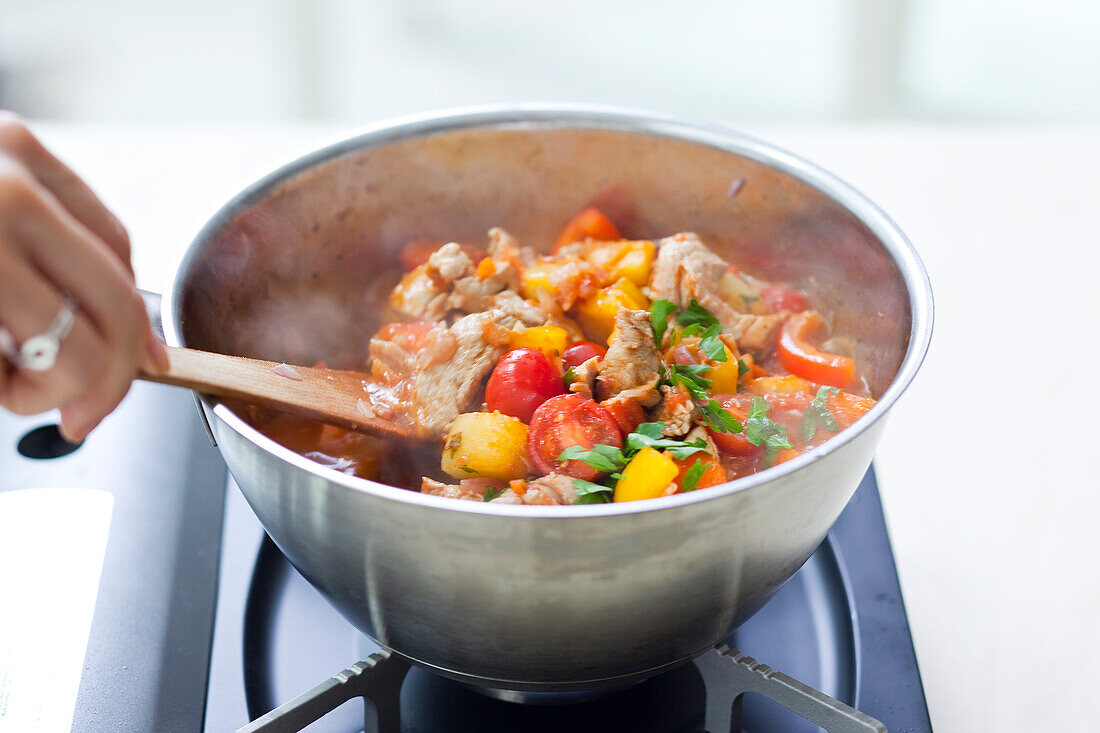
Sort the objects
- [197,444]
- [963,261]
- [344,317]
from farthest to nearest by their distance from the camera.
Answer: [963,261] → [344,317] → [197,444]

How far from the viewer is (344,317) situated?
1.47 metres

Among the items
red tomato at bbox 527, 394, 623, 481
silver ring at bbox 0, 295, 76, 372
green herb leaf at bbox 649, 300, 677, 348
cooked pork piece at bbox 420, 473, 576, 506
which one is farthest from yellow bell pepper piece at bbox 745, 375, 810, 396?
silver ring at bbox 0, 295, 76, 372

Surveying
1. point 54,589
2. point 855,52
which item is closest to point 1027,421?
point 54,589

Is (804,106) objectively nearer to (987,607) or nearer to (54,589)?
(987,607)

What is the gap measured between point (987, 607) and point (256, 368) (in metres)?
0.93

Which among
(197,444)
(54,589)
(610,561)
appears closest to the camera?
(610,561)

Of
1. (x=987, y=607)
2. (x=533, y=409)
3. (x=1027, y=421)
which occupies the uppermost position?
(x=533, y=409)

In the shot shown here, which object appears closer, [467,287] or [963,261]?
[467,287]

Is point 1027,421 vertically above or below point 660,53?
below

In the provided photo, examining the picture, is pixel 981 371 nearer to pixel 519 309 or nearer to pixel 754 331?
pixel 754 331

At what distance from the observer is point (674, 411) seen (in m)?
1.13

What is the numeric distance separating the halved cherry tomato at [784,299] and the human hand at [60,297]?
870mm

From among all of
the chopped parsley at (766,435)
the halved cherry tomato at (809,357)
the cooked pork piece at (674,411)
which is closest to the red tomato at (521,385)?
the cooked pork piece at (674,411)

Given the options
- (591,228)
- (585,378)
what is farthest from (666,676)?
(591,228)
